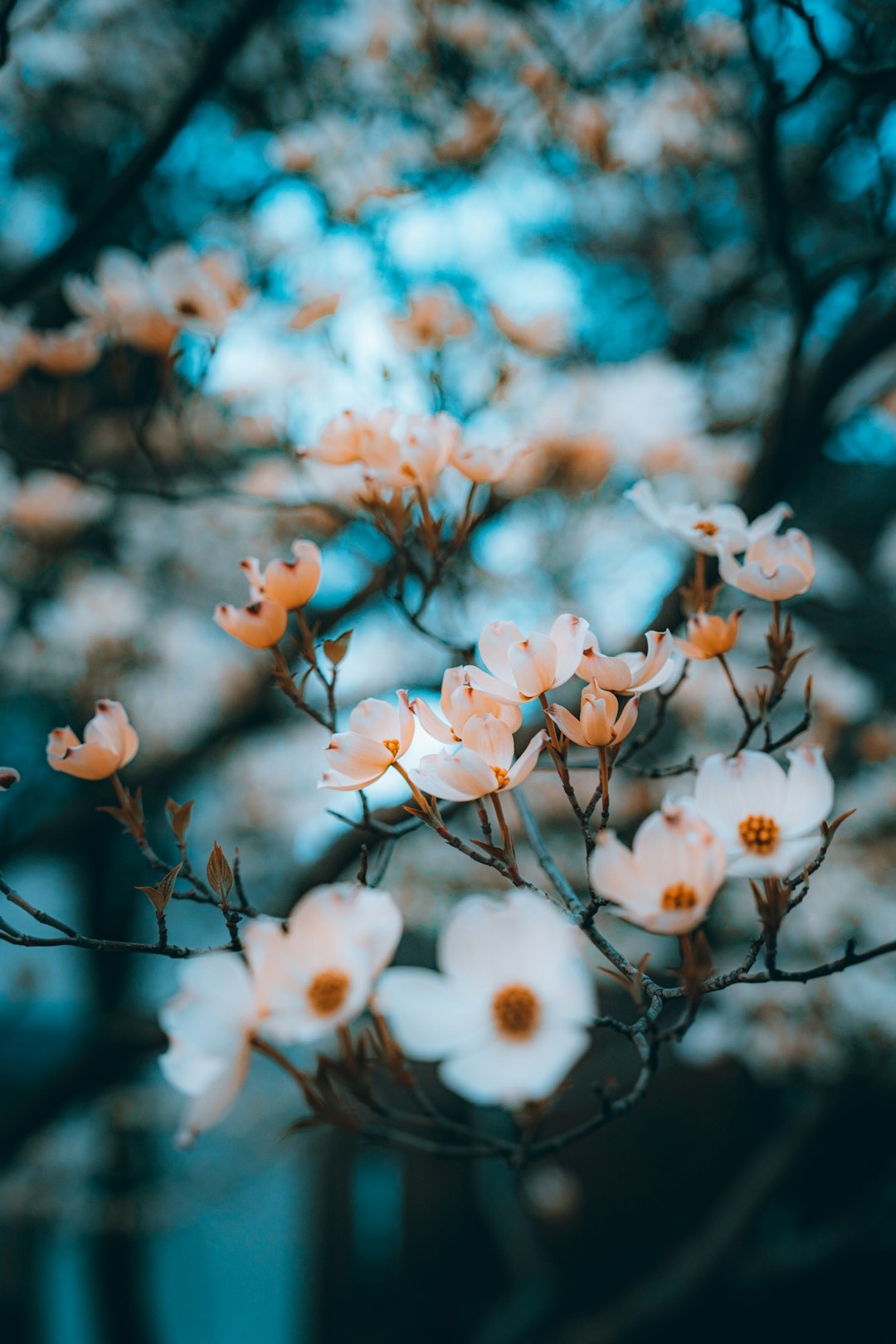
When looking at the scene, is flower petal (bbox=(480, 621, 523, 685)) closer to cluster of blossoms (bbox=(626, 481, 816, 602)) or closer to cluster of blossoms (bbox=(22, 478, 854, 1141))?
cluster of blossoms (bbox=(22, 478, 854, 1141))

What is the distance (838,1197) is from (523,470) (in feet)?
13.6

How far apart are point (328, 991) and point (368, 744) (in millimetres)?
194

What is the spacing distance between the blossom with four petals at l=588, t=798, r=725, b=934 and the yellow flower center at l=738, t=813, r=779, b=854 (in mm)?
57

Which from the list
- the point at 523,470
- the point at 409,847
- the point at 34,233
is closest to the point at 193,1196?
the point at 409,847

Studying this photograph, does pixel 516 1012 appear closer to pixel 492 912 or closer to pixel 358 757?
pixel 492 912

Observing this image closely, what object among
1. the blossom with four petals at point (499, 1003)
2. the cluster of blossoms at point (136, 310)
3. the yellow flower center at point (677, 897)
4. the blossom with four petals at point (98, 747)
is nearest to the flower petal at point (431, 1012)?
the blossom with four petals at point (499, 1003)

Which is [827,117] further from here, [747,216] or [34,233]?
[34,233]

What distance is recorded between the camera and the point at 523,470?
61.3 inches

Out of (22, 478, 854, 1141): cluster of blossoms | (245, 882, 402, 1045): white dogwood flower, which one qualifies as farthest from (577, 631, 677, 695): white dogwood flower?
(245, 882, 402, 1045): white dogwood flower

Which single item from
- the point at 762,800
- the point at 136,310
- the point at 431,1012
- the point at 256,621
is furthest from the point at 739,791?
the point at 136,310

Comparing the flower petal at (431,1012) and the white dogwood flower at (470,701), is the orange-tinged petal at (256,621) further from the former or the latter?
the flower petal at (431,1012)

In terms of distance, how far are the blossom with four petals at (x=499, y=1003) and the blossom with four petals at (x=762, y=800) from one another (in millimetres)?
131

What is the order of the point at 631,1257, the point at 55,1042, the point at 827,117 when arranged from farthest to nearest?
1. the point at 631,1257
2. the point at 55,1042
3. the point at 827,117

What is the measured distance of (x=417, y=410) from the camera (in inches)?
44.6
